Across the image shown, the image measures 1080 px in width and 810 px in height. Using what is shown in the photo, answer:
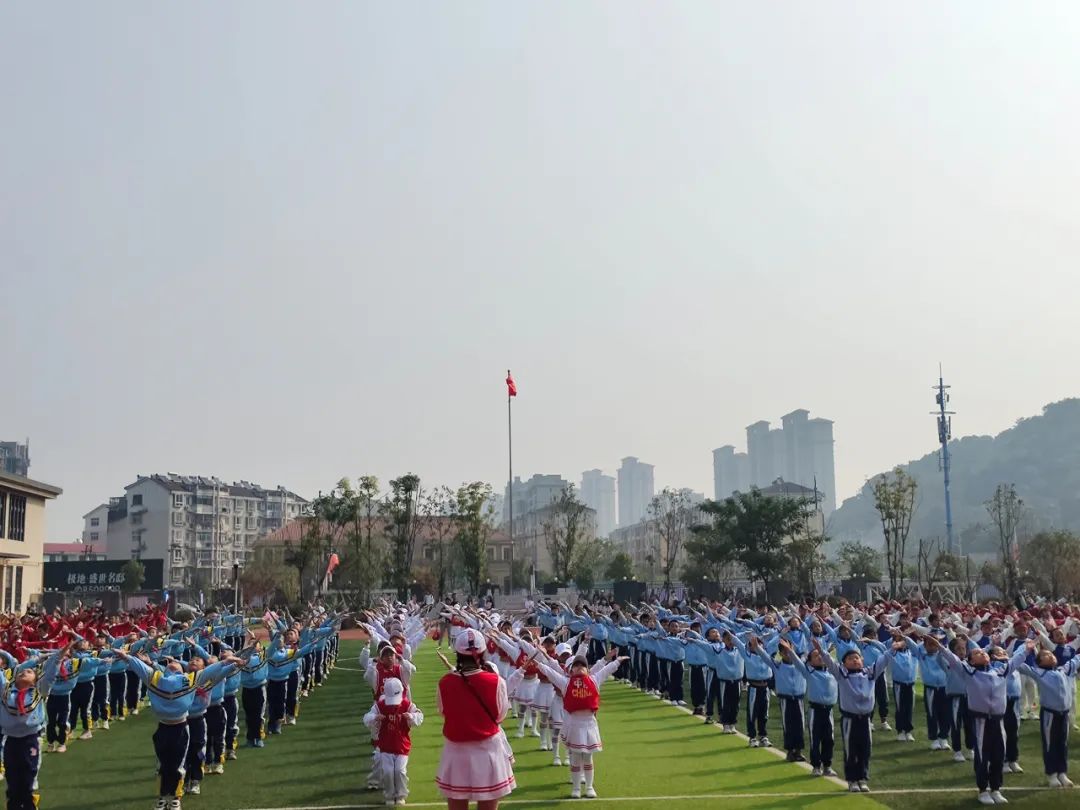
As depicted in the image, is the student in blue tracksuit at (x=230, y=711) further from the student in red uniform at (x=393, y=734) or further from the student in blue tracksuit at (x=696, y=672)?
the student in blue tracksuit at (x=696, y=672)

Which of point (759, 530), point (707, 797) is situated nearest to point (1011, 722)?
point (707, 797)

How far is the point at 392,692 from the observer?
43.6 feet

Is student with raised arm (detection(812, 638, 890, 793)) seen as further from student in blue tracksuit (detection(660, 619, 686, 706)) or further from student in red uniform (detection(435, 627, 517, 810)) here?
student in blue tracksuit (detection(660, 619, 686, 706))

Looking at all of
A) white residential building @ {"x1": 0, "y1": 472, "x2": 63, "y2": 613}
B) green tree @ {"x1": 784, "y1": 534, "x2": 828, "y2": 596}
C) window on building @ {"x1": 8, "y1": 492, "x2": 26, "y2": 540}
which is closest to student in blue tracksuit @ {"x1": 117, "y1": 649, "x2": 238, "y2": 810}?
white residential building @ {"x1": 0, "y1": 472, "x2": 63, "y2": 613}

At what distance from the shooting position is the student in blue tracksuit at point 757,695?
1822 centimetres

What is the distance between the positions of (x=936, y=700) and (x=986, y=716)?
4.37 metres

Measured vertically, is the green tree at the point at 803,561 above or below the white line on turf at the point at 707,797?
above

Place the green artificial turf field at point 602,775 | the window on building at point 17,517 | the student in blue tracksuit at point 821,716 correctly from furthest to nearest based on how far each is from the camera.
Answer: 1. the window on building at point 17,517
2. the student in blue tracksuit at point 821,716
3. the green artificial turf field at point 602,775

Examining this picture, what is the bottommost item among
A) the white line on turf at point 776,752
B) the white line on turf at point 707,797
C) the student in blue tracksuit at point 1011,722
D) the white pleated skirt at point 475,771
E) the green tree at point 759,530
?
the white line on turf at point 776,752

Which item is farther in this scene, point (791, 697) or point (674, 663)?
point (674, 663)

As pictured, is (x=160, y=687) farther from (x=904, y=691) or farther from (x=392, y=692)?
(x=904, y=691)

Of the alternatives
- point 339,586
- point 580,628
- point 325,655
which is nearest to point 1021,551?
point 339,586

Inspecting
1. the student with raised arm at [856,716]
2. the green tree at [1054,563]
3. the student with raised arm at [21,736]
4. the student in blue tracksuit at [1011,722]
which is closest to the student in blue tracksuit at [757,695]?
the student with raised arm at [856,716]

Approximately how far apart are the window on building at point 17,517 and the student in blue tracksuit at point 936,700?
43392 millimetres
